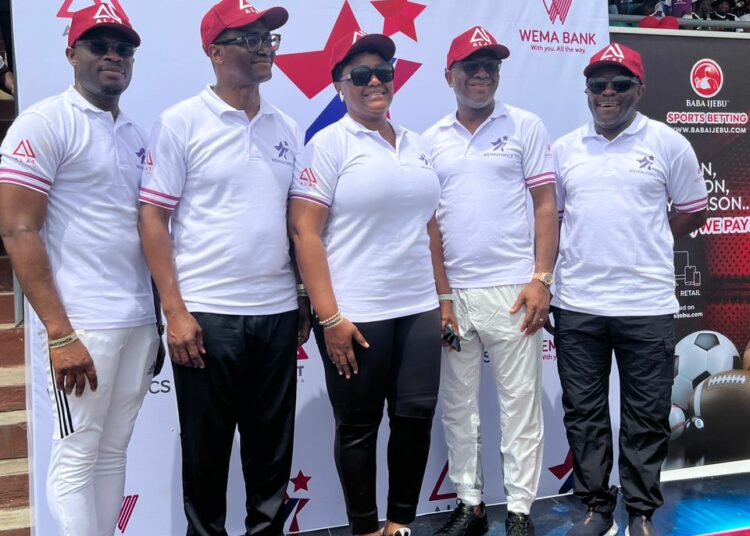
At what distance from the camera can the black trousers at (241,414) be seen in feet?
7.04

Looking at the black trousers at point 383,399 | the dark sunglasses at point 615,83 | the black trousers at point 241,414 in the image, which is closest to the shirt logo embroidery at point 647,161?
the dark sunglasses at point 615,83

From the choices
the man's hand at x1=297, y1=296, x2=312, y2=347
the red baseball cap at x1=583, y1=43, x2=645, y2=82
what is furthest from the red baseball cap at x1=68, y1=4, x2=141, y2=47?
the red baseball cap at x1=583, y1=43, x2=645, y2=82

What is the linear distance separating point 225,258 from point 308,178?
15.2 inches

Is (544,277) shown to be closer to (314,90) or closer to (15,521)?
(314,90)

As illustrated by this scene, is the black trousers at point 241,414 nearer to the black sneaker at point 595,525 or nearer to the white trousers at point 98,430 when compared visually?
the white trousers at point 98,430

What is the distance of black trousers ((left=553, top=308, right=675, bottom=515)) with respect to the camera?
262 centimetres

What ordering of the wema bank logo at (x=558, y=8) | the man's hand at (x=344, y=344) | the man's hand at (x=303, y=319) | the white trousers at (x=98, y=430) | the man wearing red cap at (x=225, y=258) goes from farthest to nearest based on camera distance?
the wema bank logo at (x=558, y=8)
the man's hand at (x=303, y=319)
the man's hand at (x=344, y=344)
the man wearing red cap at (x=225, y=258)
the white trousers at (x=98, y=430)

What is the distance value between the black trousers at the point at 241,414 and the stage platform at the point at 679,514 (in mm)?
892

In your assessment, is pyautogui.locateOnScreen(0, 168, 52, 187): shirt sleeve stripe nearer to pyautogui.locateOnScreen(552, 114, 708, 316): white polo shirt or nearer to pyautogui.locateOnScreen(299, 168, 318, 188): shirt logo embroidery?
pyautogui.locateOnScreen(299, 168, 318, 188): shirt logo embroidery

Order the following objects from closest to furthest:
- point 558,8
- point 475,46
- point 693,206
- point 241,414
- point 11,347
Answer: point 241,414
point 475,46
point 693,206
point 11,347
point 558,8

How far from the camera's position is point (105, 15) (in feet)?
6.70

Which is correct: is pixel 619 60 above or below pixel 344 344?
above

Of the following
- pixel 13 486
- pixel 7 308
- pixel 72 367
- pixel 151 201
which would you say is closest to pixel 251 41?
pixel 151 201

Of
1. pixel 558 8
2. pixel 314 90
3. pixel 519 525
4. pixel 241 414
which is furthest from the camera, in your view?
pixel 558 8
